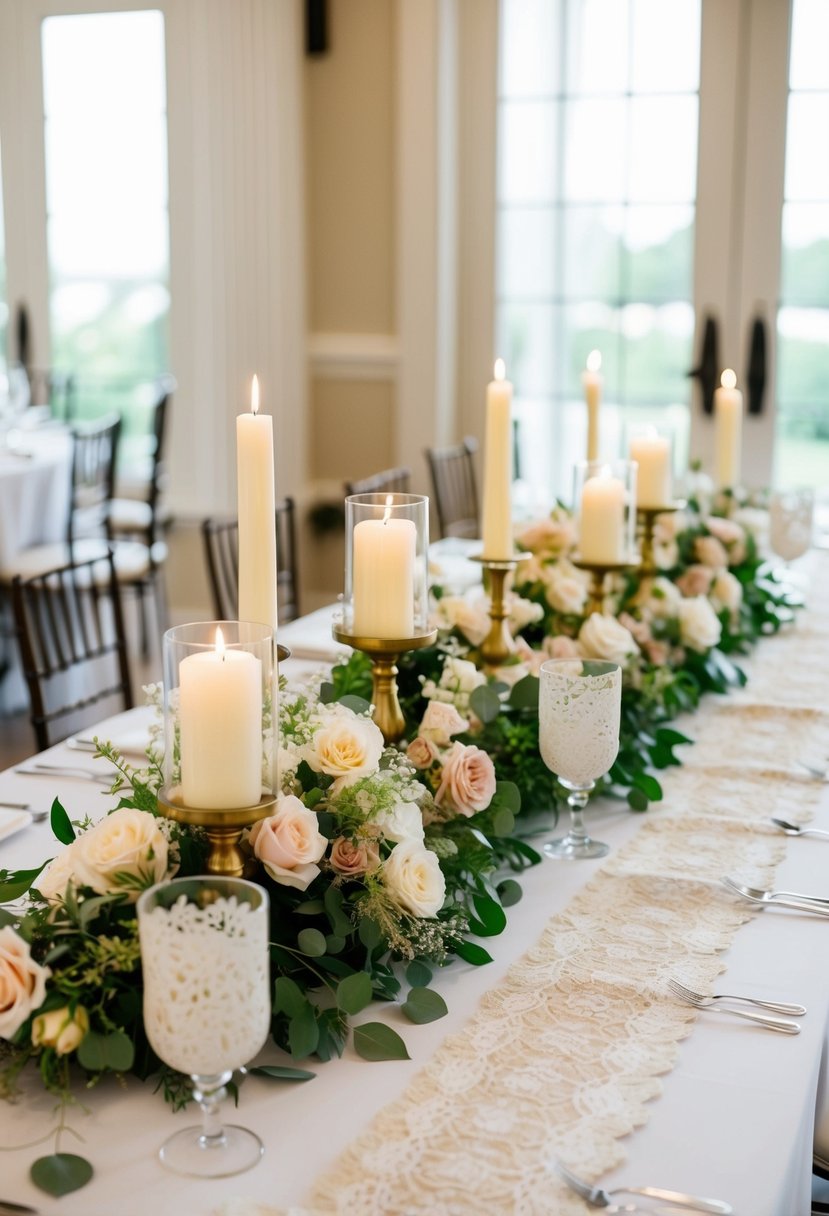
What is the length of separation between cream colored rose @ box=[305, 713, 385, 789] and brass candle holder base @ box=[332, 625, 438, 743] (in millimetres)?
176

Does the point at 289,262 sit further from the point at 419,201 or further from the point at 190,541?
the point at 190,541

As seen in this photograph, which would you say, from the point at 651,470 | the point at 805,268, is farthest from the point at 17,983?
the point at 805,268

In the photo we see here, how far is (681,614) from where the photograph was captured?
2178 mm

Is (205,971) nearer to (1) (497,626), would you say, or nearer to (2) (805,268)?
(1) (497,626)

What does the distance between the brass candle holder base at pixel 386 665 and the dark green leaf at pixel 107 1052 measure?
0.51 metres

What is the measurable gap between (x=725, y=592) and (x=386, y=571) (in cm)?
119

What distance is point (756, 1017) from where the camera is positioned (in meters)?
1.18

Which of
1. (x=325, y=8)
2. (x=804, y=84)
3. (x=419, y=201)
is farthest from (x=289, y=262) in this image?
(x=804, y=84)

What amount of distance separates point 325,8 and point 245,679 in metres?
4.22

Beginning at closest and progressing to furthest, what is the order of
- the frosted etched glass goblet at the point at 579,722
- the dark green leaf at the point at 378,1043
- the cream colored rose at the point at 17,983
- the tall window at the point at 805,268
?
1. the cream colored rose at the point at 17,983
2. the dark green leaf at the point at 378,1043
3. the frosted etched glass goblet at the point at 579,722
4. the tall window at the point at 805,268

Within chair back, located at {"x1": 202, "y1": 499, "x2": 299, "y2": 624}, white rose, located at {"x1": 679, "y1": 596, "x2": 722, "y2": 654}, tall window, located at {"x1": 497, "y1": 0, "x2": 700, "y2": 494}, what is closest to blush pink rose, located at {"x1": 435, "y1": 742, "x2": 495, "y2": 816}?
white rose, located at {"x1": 679, "y1": 596, "x2": 722, "y2": 654}

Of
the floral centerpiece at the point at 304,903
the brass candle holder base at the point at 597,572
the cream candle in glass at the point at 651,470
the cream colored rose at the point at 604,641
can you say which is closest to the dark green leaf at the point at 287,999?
the floral centerpiece at the point at 304,903

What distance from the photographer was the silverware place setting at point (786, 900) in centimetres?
141

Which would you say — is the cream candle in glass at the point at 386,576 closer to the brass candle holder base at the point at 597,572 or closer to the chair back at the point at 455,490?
the brass candle holder base at the point at 597,572
